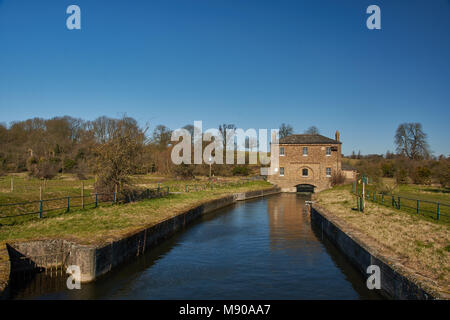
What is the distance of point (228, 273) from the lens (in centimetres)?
1020

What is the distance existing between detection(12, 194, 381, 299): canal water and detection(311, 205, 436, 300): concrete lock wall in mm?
360

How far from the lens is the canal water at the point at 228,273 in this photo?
8.46 m

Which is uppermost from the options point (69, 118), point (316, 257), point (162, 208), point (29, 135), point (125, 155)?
point (69, 118)

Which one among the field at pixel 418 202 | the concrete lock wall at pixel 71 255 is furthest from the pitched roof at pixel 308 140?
the concrete lock wall at pixel 71 255

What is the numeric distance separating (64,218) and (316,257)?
10242 mm

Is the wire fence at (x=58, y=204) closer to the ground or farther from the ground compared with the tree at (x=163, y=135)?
closer to the ground

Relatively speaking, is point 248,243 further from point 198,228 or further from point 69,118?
point 69,118

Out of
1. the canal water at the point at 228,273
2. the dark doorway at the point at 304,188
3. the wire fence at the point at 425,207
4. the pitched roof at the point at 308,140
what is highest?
the pitched roof at the point at 308,140

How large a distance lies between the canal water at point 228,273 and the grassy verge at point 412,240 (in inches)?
51.9

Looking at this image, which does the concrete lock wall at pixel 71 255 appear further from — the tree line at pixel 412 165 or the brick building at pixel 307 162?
the brick building at pixel 307 162

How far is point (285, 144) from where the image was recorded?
4219cm

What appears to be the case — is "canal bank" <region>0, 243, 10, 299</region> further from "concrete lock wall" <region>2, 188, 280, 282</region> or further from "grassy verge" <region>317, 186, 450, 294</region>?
"grassy verge" <region>317, 186, 450, 294</region>

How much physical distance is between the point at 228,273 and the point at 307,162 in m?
33.4
